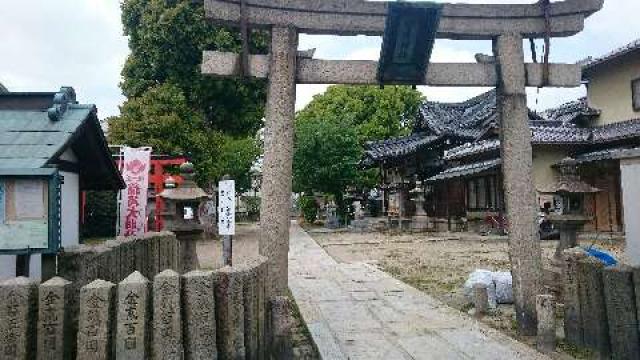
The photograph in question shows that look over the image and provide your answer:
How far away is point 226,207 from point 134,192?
623 cm

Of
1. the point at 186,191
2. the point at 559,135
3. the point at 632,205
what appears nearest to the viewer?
the point at 632,205

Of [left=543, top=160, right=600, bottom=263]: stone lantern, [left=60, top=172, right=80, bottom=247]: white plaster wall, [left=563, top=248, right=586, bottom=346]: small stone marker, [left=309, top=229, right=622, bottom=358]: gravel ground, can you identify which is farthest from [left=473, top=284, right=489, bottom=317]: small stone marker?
[left=60, top=172, right=80, bottom=247]: white plaster wall

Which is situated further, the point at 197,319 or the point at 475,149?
the point at 475,149

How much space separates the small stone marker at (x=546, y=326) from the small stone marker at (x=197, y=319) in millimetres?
3999

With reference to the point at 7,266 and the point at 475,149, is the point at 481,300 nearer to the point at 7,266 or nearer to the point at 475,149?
the point at 7,266

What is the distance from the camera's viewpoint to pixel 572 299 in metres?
6.20

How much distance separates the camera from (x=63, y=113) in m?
6.45

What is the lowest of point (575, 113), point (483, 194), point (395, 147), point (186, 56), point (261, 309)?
point (261, 309)

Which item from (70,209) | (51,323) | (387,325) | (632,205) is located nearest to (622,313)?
(632,205)

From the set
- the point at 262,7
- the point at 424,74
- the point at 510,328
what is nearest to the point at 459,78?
the point at 424,74

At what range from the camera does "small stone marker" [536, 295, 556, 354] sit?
5.98 m

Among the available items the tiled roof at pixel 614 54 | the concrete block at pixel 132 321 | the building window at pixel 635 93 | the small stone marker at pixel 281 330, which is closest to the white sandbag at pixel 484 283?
the small stone marker at pixel 281 330

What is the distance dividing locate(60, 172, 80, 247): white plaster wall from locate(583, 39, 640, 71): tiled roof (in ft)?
66.2

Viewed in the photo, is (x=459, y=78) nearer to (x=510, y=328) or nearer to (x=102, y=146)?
(x=510, y=328)
